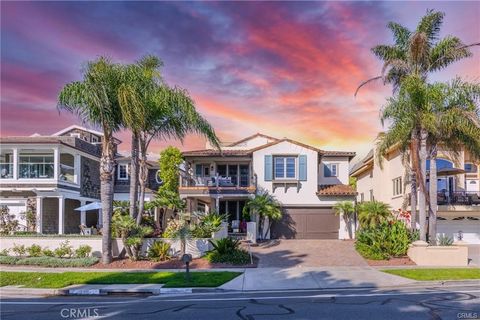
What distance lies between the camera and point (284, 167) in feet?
100

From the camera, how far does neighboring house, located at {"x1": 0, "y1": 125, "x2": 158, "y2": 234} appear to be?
29.7 meters

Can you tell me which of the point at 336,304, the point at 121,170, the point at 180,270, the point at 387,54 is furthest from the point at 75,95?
the point at 121,170

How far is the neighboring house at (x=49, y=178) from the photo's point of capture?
97.4ft

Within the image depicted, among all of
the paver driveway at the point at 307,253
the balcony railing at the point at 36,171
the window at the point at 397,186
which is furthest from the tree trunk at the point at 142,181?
the window at the point at 397,186

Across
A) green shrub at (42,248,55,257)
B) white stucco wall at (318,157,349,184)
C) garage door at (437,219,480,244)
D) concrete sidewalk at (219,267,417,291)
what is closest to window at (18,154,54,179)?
green shrub at (42,248,55,257)

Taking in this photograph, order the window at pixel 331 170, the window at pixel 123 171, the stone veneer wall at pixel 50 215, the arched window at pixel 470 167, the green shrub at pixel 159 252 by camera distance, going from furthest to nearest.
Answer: the window at pixel 123 171
the window at pixel 331 170
the stone veneer wall at pixel 50 215
the arched window at pixel 470 167
the green shrub at pixel 159 252

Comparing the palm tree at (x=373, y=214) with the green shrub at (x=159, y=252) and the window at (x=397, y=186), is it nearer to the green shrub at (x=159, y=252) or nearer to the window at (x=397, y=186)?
the window at (x=397, y=186)

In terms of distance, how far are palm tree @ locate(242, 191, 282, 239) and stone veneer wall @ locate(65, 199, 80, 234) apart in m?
13.8

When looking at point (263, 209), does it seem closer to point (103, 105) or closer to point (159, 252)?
point (159, 252)

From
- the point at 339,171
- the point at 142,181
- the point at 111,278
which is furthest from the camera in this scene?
the point at 339,171

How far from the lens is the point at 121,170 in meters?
39.5

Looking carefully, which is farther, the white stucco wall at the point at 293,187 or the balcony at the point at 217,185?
the white stucco wall at the point at 293,187

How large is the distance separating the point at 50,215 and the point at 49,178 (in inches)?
168

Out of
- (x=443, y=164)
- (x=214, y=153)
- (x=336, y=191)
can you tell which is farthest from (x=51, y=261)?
(x=443, y=164)
